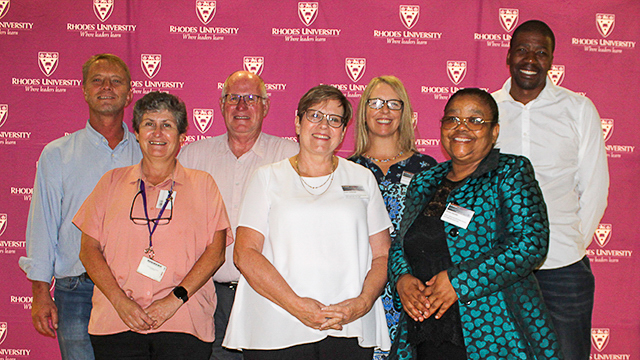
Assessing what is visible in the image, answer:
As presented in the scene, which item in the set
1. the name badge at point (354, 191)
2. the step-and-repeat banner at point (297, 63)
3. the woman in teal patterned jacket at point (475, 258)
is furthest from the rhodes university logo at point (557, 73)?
the name badge at point (354, 191)

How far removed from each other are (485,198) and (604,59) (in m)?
3.18

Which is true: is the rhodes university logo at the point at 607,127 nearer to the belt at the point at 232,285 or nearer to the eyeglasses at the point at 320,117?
the eyeglasses at the point at 320,117

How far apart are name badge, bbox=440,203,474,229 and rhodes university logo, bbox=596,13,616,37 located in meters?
3.31

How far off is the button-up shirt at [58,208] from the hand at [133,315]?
2.70 ft

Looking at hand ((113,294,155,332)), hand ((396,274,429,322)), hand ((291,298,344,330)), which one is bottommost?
hand ((113,294,155,332))

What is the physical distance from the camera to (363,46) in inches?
158

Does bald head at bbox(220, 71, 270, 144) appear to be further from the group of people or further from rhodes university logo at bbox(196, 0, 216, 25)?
rhodes university logo at bbox(196, 0, 216, 25)

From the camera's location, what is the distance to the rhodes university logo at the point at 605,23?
4.12 m

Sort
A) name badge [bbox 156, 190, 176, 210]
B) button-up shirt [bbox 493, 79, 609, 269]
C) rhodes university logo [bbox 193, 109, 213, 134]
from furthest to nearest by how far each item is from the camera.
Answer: rhodes university logo [bbox 193, 109, 213, 134], button-up shirt [bbox 493, 79, 609, 269], name badge [bbox 156, 190, 176, 210]

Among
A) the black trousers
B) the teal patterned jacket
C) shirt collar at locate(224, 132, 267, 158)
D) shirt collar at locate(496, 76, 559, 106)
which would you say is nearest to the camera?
the teal patterned jacket

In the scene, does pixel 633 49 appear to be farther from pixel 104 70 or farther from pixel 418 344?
pixel 104 70

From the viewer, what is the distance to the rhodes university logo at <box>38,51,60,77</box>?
396 centimetres

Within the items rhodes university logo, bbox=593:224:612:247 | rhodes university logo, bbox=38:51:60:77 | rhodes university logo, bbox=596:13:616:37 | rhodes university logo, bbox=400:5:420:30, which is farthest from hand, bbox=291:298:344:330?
rhodes university logo, bbox=596:13:616:37

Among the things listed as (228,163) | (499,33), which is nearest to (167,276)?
(228,163)
